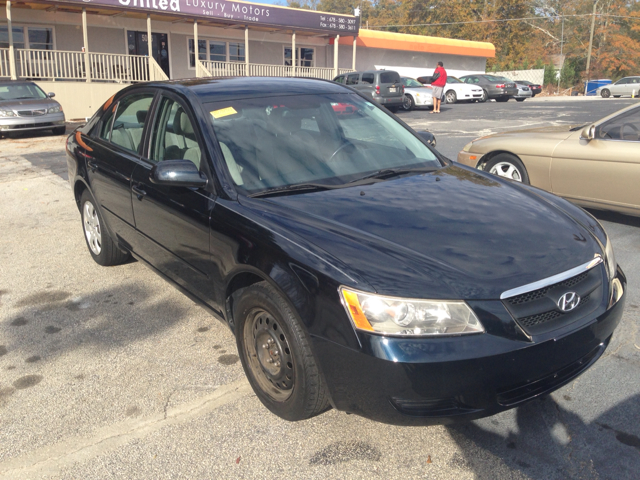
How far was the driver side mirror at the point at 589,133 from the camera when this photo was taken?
603 centimetres

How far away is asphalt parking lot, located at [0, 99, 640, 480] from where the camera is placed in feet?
8.45

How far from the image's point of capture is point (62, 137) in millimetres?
15422

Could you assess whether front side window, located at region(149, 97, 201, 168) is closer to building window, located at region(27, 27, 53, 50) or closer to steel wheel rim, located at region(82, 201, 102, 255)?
steel wheel rim, located at region(82, 201, 102, 255)

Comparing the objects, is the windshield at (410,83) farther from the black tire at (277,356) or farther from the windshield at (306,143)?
the black tire at (277,356)

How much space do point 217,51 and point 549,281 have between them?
27210 millimetres

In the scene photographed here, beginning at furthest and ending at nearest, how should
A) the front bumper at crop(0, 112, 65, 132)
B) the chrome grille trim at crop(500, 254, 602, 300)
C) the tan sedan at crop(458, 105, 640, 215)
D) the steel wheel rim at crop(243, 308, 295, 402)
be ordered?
1. the front bumper at crop(0, 112, 65, 132)
2. the tan sedan at crop(458, 105, 640, 215)
3. the steel wheel rim at crop(243, 308, 295, 402)
4. the chrome grille trim at crop(500, 254, 602, 300)

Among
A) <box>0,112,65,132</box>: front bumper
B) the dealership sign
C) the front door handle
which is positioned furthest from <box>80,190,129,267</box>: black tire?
the dealership sign

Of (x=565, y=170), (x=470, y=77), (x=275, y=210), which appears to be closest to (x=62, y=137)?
(x=565, y=170)

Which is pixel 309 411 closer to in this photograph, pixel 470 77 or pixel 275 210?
pixel 275 210

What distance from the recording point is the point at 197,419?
297 centimetres

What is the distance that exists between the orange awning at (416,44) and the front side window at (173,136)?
28.4m

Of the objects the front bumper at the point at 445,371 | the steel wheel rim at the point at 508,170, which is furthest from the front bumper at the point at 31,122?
the front bumper at the point at 445,371

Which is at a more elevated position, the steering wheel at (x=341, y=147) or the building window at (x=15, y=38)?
the building window at (x=15, y=38)

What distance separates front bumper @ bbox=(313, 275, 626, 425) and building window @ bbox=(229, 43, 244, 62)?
2735 centimetres
